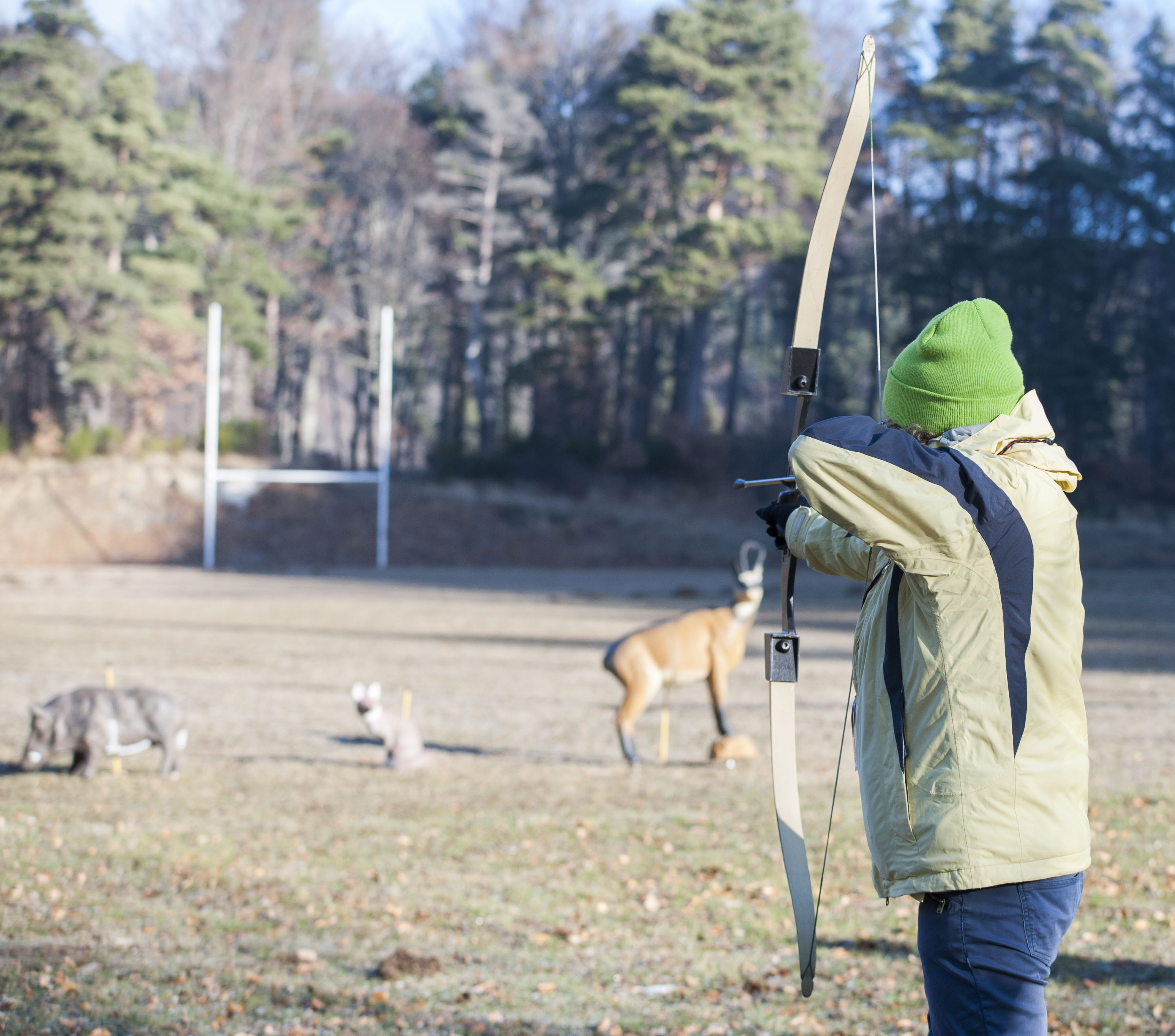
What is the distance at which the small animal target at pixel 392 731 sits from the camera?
738 centimetres

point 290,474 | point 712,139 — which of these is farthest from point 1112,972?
point 712,139

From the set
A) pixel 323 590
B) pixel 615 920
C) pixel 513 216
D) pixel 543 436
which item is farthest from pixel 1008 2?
pixel 615 920

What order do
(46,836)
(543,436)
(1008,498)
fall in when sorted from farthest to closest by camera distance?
(543,436)
(46,836)
(1008,498)

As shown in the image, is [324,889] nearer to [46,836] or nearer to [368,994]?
[368,994]

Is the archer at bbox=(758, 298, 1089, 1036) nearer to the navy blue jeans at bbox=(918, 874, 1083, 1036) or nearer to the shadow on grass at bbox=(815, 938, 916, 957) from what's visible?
the navy blue jeans at bbox=(918, 874, 1083, 1036)

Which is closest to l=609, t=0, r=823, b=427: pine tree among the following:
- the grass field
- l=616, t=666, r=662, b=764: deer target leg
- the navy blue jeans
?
the grass field

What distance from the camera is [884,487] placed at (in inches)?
79.6

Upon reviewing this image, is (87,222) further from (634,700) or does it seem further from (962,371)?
(962,371)

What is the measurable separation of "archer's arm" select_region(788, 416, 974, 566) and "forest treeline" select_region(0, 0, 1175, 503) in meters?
29.0

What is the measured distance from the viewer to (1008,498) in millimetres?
2090

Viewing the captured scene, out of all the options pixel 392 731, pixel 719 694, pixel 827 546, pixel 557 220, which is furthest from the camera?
pixel 557 220

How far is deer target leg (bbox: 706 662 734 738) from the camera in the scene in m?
7.96

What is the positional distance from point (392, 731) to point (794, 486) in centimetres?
537

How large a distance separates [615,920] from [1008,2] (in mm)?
37255
